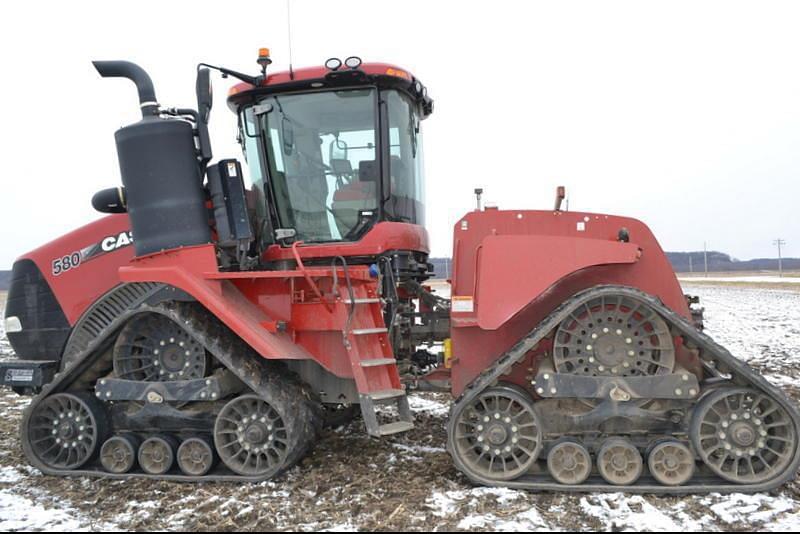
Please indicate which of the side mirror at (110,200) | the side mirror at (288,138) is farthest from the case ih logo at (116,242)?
A: the side mirror at (288,138)

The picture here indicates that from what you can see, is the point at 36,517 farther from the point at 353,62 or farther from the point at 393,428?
the point at 353,62

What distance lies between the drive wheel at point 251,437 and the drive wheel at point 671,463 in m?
2.71

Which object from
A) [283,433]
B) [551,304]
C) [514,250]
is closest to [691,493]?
[551,304]

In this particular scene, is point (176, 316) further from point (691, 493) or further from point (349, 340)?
point (691, 493)

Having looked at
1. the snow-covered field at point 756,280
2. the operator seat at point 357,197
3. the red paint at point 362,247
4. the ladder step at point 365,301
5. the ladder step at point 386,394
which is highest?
the operator seat at point 357,197

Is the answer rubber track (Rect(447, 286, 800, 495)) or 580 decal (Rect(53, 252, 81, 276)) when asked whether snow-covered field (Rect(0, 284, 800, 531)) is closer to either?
rubber track (Rect(447, 286, 800, 495))

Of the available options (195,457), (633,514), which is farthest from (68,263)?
(633,514)

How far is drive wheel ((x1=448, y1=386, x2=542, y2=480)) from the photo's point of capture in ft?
15.1

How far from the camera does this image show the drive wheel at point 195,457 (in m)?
5.01

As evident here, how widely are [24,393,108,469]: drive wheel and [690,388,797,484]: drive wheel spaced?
4689 millimetres

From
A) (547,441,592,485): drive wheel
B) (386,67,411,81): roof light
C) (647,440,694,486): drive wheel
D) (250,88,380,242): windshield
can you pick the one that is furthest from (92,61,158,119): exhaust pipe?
(647,440,694,486): drive wheel

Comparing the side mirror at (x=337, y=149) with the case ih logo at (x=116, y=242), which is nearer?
the side mirror at (x=337, y=149)

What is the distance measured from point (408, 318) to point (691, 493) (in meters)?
2.70

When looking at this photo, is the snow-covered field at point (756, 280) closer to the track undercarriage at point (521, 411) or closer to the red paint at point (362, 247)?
the track undercarriage at point (521, 411)
